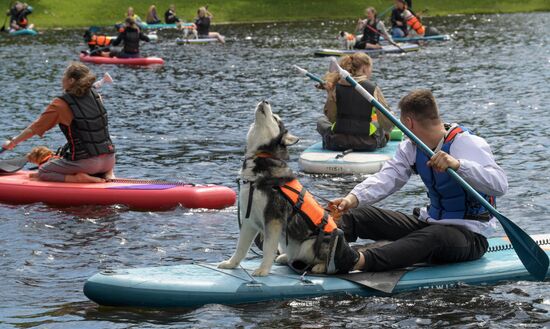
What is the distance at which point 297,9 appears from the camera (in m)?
62.9

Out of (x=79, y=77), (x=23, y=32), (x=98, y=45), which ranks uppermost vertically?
(x=79, y=77)

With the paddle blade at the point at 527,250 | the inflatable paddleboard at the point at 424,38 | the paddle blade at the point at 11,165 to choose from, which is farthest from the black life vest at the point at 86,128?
the inflatable paddleboard at the point at 424,38

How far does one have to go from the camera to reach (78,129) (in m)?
12.8

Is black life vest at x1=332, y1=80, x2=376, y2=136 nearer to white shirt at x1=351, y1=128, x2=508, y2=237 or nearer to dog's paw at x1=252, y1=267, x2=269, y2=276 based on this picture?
white shirt at x1=351, y1=128, x2=508, y2=237

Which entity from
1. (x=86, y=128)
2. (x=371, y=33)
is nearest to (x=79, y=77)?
(x=86, y=128)

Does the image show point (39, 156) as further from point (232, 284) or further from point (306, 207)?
point (306, 207)

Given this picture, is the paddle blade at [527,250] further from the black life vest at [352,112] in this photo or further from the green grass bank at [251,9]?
the green grass bank at [251,9]

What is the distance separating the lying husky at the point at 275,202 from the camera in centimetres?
825

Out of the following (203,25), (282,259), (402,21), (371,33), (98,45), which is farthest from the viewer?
(203,25)

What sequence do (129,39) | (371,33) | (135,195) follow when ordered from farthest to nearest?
1. (371,33)
2. (129,39)
3. (135,195)

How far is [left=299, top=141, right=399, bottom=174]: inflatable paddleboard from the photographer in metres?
14.4

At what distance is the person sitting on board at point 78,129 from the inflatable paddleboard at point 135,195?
0.67 ft

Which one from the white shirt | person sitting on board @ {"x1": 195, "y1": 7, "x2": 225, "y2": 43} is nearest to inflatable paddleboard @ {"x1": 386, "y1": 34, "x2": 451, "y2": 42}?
person sitting on board @ {"x1": 195, "y1": 7, "x2": 225, "y2": 43}

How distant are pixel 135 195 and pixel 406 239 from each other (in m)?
4.96
